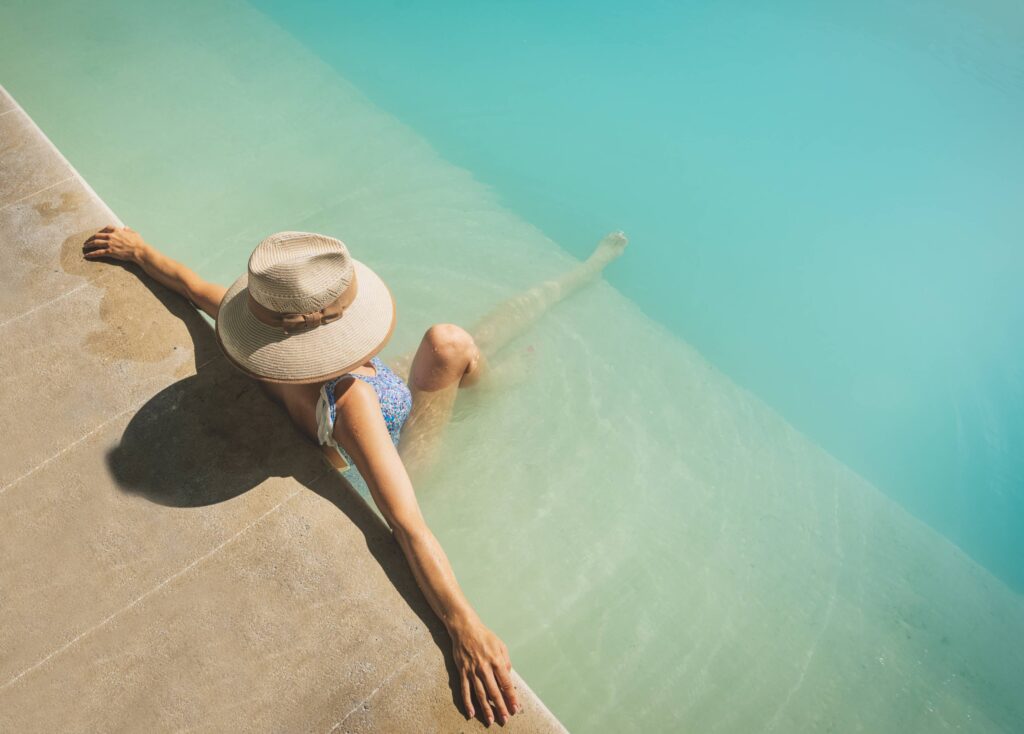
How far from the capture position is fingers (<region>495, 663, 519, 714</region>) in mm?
1703

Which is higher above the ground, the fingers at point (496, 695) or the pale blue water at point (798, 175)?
the pale blue water at point (798, 175)

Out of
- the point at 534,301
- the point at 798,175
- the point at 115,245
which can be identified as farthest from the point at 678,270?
the point at 115,245

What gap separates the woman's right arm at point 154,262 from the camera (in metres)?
2.33

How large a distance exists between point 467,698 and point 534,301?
2.46 meters

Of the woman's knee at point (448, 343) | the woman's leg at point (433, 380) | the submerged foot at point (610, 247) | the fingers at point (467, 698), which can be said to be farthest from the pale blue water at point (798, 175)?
the fingers at point (467, 698)

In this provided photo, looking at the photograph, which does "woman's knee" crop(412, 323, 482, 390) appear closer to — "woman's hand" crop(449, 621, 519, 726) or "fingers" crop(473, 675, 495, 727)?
"woman's hand" crop(449, 621, 519, 726)

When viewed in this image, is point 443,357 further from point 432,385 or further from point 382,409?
point 382,409

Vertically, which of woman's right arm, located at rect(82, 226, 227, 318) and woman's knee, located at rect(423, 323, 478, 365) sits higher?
woman's knee, located at rect(423, 323, 478, 365)

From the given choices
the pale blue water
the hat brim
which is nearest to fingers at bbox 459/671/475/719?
the hat brim

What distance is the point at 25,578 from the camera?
1817 mm

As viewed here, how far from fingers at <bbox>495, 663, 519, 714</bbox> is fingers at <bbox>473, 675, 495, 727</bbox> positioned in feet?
0.16

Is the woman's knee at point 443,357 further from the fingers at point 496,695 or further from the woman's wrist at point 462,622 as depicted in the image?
the fingers at point 496,695

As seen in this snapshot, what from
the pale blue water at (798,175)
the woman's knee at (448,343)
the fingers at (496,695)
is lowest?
the fingers at (496,695)

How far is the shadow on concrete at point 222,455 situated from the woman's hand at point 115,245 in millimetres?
643
